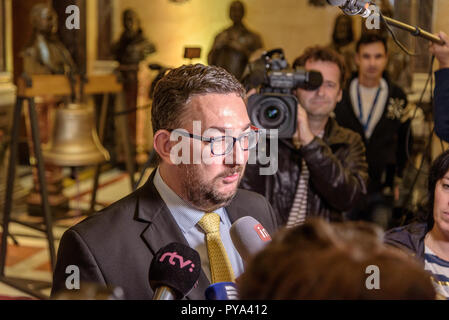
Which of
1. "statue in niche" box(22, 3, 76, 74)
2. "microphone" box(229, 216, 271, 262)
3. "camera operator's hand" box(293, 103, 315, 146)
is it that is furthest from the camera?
"statue in niche" box(22, 3, 76, 74)

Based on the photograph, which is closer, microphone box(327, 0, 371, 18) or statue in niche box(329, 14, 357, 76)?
microphone box(327, 0, 371, 18)

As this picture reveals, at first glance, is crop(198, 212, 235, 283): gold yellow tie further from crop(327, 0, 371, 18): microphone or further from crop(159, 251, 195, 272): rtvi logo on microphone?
crop(327, 0, 371, 18): microphone

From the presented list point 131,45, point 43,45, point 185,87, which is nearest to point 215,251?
point 185,87

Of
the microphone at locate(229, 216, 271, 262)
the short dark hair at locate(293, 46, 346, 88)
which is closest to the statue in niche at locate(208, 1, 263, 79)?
the short dark hair at locate(293, 46, 346, 88)

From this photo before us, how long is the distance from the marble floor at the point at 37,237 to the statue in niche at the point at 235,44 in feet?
6.07

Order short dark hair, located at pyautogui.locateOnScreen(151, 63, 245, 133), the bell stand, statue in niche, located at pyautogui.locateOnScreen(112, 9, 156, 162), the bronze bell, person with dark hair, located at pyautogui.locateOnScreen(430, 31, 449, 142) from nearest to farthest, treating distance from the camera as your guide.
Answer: short dark hair, located at pyautogui.locateOnScreen(151, 63, 245, 133) → person with dark hair, located at pyautogui.locateOnScreen(430, 31, 449, 142) → the bell stand → the bronze bell → statue in niche, located at pyautogui.locateOnScreen(112, 9, 156, 162)

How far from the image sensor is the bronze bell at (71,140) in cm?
354

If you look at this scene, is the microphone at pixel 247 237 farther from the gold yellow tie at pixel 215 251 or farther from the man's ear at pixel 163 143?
the man's ear at pixel 163 143

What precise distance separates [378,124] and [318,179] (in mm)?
1348

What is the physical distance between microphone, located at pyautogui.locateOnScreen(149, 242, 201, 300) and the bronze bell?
2.63m

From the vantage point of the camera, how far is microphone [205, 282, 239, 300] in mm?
817

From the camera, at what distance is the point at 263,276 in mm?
657

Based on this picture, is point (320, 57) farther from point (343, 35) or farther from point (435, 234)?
point (343, 35)
